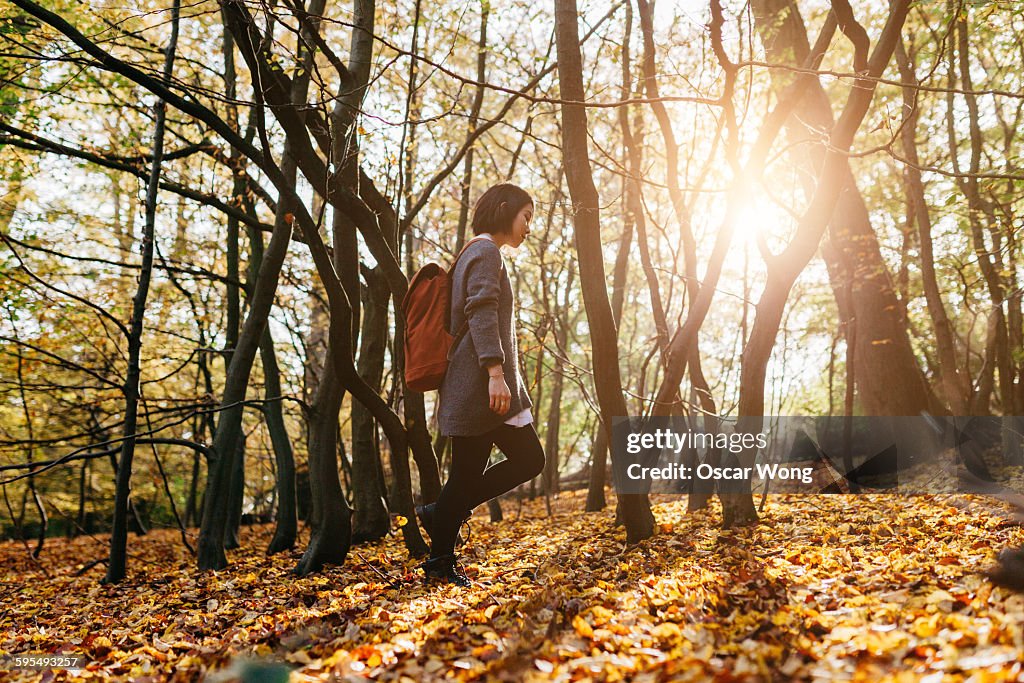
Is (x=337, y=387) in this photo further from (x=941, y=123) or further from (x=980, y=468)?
(x=941, y=123)

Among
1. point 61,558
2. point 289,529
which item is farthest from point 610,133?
point 61,558

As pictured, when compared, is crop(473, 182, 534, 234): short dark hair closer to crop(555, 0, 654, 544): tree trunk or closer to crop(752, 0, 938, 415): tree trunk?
crop(555, 0, 654, 544): tree trunk

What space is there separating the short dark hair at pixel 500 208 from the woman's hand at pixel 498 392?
2.63 ft

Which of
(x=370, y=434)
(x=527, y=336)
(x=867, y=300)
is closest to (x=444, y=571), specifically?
(x=370, y=434)

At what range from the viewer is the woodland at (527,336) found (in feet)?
8.13

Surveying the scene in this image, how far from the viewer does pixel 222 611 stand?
3678 mm

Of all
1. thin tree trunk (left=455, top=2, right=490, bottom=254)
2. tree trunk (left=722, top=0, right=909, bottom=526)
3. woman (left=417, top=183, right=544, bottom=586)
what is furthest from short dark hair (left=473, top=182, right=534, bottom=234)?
thin tree trunk (left=455, top=2, right=490, bottom=254)

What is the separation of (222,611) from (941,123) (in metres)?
10.7

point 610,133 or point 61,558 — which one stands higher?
point 610,133

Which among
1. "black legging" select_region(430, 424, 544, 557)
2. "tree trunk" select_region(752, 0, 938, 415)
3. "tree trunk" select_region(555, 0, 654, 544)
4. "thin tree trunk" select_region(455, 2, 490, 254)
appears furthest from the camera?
"tree trunk" select_region(752, 0, 938, 415)

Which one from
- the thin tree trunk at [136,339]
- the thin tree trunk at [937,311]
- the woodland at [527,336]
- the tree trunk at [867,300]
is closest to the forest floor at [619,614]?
the woodland at [527,336]

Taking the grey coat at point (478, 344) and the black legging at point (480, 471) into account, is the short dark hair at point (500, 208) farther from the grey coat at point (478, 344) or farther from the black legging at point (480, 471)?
the black legging at point (480, 471)

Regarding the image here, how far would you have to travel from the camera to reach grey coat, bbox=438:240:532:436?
3018 millimetres

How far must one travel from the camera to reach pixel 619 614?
8.65ft
